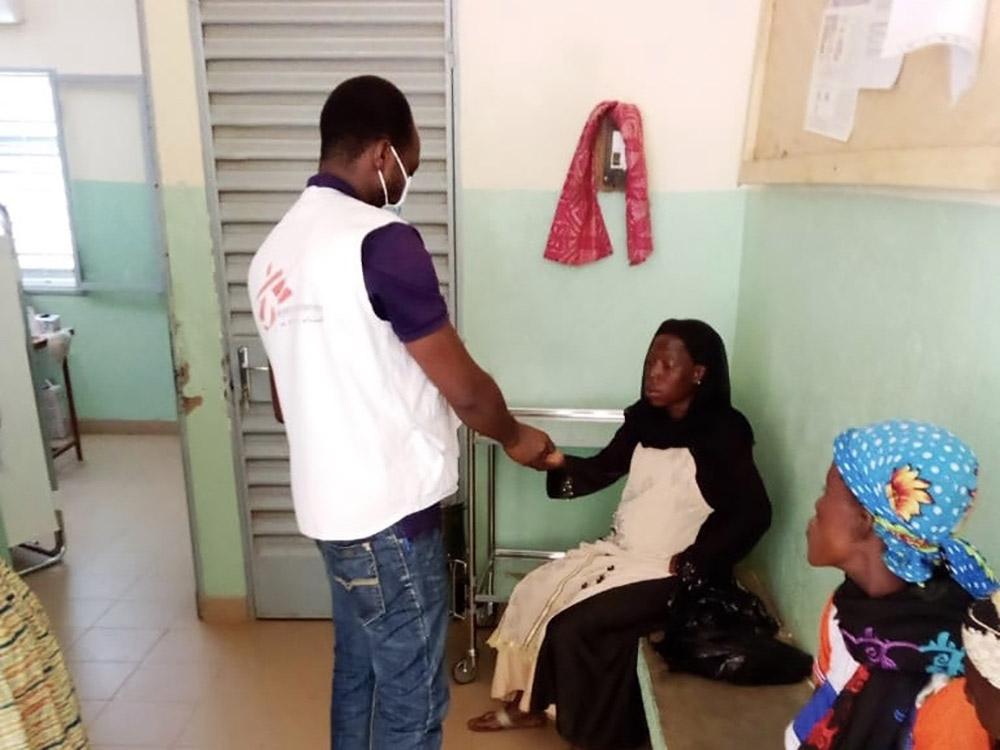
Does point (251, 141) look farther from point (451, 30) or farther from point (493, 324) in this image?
point (493, 324)

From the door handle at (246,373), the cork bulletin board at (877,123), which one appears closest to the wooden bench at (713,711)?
the cork bulletin board at (877,123)

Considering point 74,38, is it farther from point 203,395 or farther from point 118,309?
point 203,395

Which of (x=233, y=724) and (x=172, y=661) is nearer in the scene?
(x=233, y=724)

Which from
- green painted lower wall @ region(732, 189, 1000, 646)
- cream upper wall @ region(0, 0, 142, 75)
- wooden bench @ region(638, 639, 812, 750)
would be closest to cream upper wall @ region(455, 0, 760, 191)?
green painted lower wall @ region(732, 189, 1000, 646)

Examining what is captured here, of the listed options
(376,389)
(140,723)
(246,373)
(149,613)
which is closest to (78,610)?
(149,613)

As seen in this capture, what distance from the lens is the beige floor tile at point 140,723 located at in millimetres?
2037

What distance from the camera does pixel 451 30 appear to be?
6.95 ft

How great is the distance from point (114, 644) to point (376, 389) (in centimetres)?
181

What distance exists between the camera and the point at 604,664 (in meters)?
1.79

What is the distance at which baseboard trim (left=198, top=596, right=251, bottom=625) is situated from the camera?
2.61m

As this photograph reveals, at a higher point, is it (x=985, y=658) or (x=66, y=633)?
(x=985, y=658)

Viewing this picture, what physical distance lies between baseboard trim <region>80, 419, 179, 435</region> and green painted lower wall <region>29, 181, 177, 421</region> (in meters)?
0.02

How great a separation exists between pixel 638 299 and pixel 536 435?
910 mm

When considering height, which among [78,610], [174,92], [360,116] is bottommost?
[78,610]
